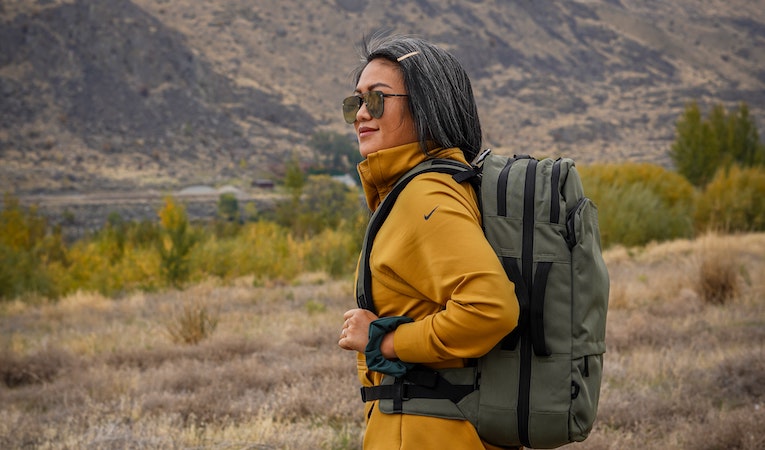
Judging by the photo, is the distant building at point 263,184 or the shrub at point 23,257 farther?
the distant building at point 263,184

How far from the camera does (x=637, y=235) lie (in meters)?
19.8

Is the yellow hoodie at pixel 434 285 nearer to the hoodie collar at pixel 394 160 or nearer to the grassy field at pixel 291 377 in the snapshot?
the hoodie collar at pixel 394 160

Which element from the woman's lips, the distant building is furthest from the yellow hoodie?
the distant building

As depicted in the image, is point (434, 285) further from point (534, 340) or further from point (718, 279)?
point (718, 279)

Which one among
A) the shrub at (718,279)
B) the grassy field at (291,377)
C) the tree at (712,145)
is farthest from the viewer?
the tree at (712,145)

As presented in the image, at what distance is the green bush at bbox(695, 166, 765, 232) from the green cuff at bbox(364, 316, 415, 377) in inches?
847

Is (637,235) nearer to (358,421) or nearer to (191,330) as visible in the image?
(191,330)

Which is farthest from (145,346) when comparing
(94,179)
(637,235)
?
(94,179)

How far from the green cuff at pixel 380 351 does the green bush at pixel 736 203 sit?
847 inches

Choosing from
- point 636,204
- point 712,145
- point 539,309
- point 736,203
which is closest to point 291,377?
point 539,309

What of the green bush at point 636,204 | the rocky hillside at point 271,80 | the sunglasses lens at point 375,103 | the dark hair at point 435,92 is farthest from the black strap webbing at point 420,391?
the rocky hillside at point 271,80

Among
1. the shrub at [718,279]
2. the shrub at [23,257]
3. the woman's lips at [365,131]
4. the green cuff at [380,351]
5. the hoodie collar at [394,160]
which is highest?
the woman's lips at [365,131]

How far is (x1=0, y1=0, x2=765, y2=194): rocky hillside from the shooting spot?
6419cm

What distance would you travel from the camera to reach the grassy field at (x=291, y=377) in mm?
4254
